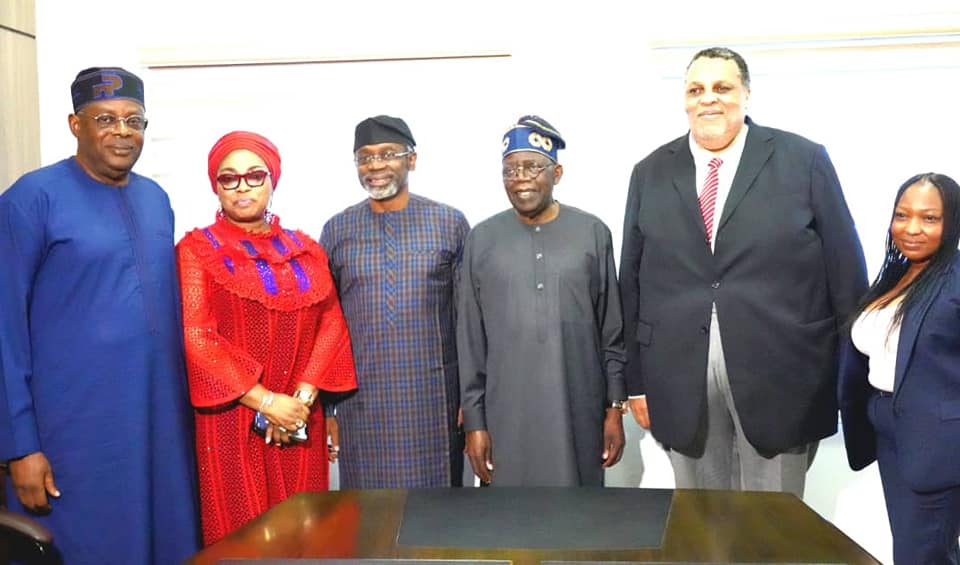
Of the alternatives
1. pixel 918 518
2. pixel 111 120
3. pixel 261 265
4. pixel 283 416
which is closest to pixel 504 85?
pixel 261 265

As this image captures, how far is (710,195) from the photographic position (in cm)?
255

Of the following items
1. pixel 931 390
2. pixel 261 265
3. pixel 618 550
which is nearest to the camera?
pixel 618 550

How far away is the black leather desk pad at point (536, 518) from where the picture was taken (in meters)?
1.63

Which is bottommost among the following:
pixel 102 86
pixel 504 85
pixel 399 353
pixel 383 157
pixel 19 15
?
pixel 399 353

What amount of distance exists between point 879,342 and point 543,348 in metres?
0.91

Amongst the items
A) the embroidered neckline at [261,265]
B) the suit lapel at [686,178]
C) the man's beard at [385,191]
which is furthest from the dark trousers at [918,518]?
the embroidered neckline at [261,265]

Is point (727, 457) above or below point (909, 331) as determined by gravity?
below

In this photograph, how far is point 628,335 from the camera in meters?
2.69

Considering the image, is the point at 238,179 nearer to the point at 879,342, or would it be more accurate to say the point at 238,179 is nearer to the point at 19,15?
the point at 19,15

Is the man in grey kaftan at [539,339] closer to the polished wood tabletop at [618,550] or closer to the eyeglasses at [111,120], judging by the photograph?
the polished wood tabletop at [618,550]

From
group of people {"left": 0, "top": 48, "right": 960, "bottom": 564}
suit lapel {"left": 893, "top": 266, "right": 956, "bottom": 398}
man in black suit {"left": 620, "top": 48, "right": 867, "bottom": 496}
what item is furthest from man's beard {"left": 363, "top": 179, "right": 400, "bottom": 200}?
suit lapel {"left": 893, "top": 266, "right": 956, "bottom": 398}

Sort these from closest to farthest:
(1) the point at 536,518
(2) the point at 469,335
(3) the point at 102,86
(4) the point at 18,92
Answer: (1) the point at 536,518 → (3) the point at 102,86 → (2) the point at 469,335 → (4) the point at 18,92

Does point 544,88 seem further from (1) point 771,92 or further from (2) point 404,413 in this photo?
(2) point 404,413

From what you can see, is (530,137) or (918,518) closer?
(918,518)
